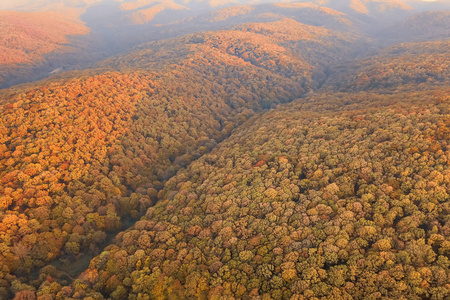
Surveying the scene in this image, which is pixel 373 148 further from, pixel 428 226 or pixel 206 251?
pixel 206 251

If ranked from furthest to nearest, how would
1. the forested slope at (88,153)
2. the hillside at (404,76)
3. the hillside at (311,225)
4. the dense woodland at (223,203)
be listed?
→ the hillside at (404,76) < the forested slope at (88,153) < the dense woodland at (223,203) < the hillside at (311,225)

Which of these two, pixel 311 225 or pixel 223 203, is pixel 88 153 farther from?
pixel 311 225

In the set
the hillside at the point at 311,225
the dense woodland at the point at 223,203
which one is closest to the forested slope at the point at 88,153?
the dense woodland at the point at 223,203


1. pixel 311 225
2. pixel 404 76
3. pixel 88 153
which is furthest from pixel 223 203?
pixel 404 76

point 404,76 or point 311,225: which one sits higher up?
point 404,76

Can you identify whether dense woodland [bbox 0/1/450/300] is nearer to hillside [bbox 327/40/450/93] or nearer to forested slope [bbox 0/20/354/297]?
forested slope [bbox 0/20/354/297]

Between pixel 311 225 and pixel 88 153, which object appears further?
pixel 88 153

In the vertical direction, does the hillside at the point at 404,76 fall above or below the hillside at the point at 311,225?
above

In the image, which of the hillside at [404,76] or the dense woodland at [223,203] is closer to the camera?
the dense woodland at [223,203]

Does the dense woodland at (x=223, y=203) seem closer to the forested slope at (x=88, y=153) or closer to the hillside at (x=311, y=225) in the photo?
the hillside at (x=311, y=225)
